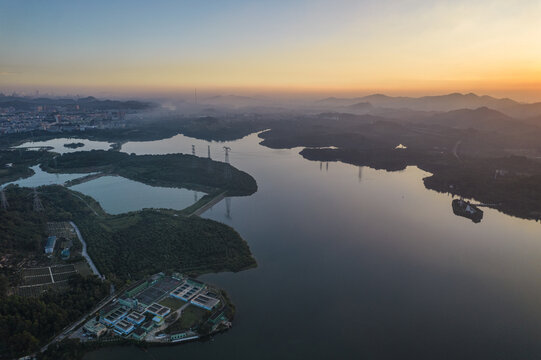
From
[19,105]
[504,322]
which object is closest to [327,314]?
[504,322]

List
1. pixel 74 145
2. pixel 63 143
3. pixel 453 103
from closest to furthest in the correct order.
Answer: pixel 74 145 → pixel 63 143 → pixel 453 103

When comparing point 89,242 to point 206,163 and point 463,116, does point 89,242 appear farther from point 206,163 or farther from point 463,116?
point 463,116

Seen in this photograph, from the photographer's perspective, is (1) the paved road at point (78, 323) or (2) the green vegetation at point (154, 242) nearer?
(1) the paved road at point (78, 323)

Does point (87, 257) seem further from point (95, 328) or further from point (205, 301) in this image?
point (205, 301)

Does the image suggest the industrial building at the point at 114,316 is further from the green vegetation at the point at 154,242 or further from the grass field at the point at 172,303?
the green vegetation at the point at 154,242

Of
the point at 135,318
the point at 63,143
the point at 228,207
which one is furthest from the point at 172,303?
the point at 63,143

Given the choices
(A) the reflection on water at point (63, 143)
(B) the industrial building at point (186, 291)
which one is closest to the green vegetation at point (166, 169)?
(A) the reflection on water at point (63, 143)

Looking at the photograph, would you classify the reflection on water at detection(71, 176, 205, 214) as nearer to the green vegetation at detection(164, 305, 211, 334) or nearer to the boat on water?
the green vegetation at detection(164, 305, 211, 334)
